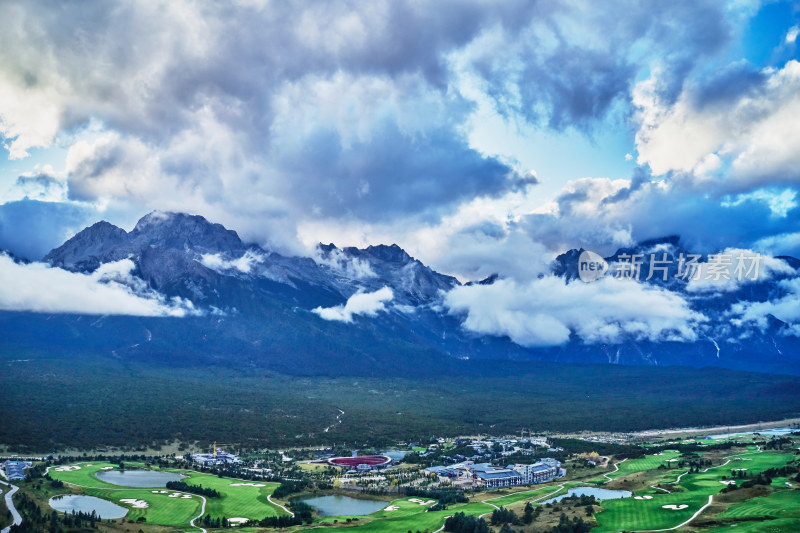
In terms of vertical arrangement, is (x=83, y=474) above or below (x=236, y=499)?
above

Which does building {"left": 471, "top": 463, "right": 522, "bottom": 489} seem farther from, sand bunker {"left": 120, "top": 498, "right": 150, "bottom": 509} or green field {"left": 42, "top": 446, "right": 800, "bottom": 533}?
sand bunker {"left": 120, "top": 498, "right": 150, "bottom": 509}

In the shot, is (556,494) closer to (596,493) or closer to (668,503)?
(596,493)

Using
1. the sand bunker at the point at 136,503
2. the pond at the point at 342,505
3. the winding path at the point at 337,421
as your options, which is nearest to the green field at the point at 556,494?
the sand bunker at the point at 136,503

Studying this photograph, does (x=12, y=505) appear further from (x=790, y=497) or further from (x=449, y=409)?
(x=449, y=409)

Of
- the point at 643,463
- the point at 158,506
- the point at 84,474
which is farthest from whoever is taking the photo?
the point at 643,463

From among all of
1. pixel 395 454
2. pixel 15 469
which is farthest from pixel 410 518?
pixel 15 469

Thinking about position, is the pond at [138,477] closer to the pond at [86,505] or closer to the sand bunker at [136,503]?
the sand bunker at [136,503]
